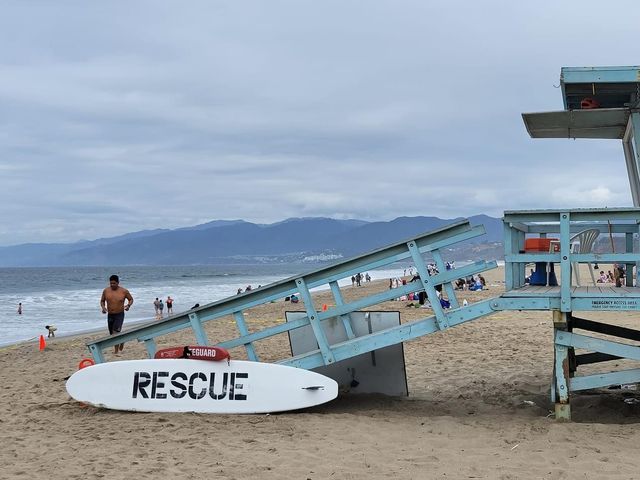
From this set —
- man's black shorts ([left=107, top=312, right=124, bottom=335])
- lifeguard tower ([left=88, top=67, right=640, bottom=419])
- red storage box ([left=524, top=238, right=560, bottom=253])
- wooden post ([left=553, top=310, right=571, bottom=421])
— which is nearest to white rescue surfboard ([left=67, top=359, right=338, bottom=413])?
lifeguard tower ([left=88, top=67, right=640, bottom=419])

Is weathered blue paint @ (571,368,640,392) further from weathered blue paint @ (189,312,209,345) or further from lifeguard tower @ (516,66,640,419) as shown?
weathered blue paint @ (189,312,209,345)

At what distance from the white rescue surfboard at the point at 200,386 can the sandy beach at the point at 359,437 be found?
0.52 ft

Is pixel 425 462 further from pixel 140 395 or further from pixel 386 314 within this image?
pixel 140 395

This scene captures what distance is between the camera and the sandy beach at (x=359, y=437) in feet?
17.9

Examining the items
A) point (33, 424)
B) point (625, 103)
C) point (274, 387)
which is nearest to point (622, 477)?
point (274, 387)

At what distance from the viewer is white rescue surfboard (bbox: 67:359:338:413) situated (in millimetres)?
7402

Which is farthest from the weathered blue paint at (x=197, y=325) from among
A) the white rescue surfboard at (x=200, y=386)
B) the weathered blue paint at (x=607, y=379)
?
the weathered blue paint at (x=607, y=379)

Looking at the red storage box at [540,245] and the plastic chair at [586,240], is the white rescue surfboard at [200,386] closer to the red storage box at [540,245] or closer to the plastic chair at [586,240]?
the red storage box at [540,245]

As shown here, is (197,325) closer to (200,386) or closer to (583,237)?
(200,386)

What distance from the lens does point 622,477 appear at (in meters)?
5.11

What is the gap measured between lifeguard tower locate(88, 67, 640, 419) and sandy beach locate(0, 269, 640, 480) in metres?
0.69

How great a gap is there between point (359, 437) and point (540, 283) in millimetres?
3080

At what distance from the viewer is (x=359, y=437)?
643 cm

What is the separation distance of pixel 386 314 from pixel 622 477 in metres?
3.43
